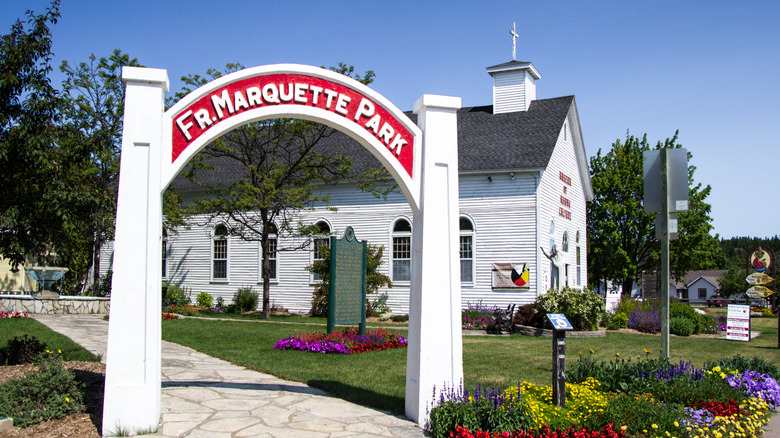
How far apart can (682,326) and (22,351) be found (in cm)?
1655

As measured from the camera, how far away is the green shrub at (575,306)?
55.7 ft

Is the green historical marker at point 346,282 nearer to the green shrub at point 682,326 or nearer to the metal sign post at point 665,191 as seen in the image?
the metal sign post at point 665,191

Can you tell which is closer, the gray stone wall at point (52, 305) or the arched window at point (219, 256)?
the gray stone wall at point (52, 305)

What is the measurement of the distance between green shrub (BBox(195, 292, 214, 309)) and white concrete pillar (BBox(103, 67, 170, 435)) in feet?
66.3

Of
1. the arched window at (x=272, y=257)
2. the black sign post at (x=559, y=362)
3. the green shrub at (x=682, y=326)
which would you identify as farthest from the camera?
the arched window at (x=272, y=257)

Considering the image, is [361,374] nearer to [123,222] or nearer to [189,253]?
[123,222]

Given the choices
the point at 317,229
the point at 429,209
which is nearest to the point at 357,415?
the point at 429,209

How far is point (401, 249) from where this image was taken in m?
22.5

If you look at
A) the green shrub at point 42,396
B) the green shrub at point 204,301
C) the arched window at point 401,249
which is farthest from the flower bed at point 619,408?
the green shrub at point 204,301

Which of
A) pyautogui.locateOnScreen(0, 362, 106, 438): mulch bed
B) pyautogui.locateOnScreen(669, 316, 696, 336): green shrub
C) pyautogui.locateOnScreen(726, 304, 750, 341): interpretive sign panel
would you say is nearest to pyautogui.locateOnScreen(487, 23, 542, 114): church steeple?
pyautogui.locateOnScreen(669, 316, 696, 336): green shrub

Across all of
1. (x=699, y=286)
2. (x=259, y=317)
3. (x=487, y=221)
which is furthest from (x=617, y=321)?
(x=699, y=286)

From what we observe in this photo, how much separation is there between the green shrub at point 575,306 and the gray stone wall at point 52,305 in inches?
579

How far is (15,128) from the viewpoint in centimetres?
805

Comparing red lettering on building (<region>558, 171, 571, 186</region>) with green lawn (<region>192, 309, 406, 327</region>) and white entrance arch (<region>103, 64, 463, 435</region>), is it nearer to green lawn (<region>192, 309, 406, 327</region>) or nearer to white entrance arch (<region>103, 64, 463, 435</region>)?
green lawn (<region>192, 309, 406, 327</region>)
